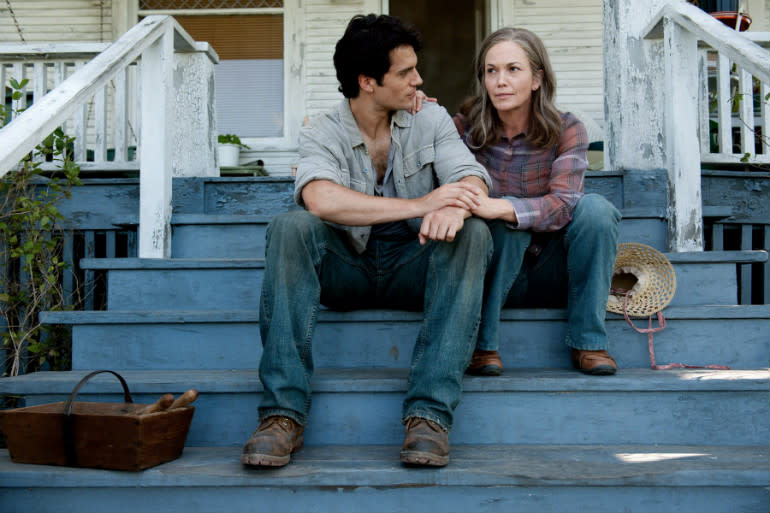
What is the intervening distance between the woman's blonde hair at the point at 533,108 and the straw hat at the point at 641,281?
439 millimetres

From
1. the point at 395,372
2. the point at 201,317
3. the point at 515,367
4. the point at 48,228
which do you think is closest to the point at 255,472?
the point at 395,372

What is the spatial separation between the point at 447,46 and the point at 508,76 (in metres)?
6.68

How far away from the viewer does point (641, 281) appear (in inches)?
81.5

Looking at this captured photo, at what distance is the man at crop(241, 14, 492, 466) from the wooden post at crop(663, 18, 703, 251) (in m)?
0.96

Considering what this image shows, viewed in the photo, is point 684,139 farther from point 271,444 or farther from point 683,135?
point 271,444

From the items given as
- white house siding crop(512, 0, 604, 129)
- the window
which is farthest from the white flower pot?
white house siding crop(512, 0, 604, 129)

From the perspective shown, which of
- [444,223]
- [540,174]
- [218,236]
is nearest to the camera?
[444,223]

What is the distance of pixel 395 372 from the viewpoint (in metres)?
1.92

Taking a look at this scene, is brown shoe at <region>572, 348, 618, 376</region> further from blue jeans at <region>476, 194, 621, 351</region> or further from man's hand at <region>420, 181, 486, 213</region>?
man's hand at <region>420, 181, 486, 213</region>

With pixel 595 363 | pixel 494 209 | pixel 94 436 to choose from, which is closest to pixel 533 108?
pixel 494 209

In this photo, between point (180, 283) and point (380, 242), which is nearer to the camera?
point (380, 242)

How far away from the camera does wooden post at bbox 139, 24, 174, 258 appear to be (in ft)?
8.55

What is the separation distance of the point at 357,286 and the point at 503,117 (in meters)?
0.73

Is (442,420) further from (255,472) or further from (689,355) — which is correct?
(689,355)
